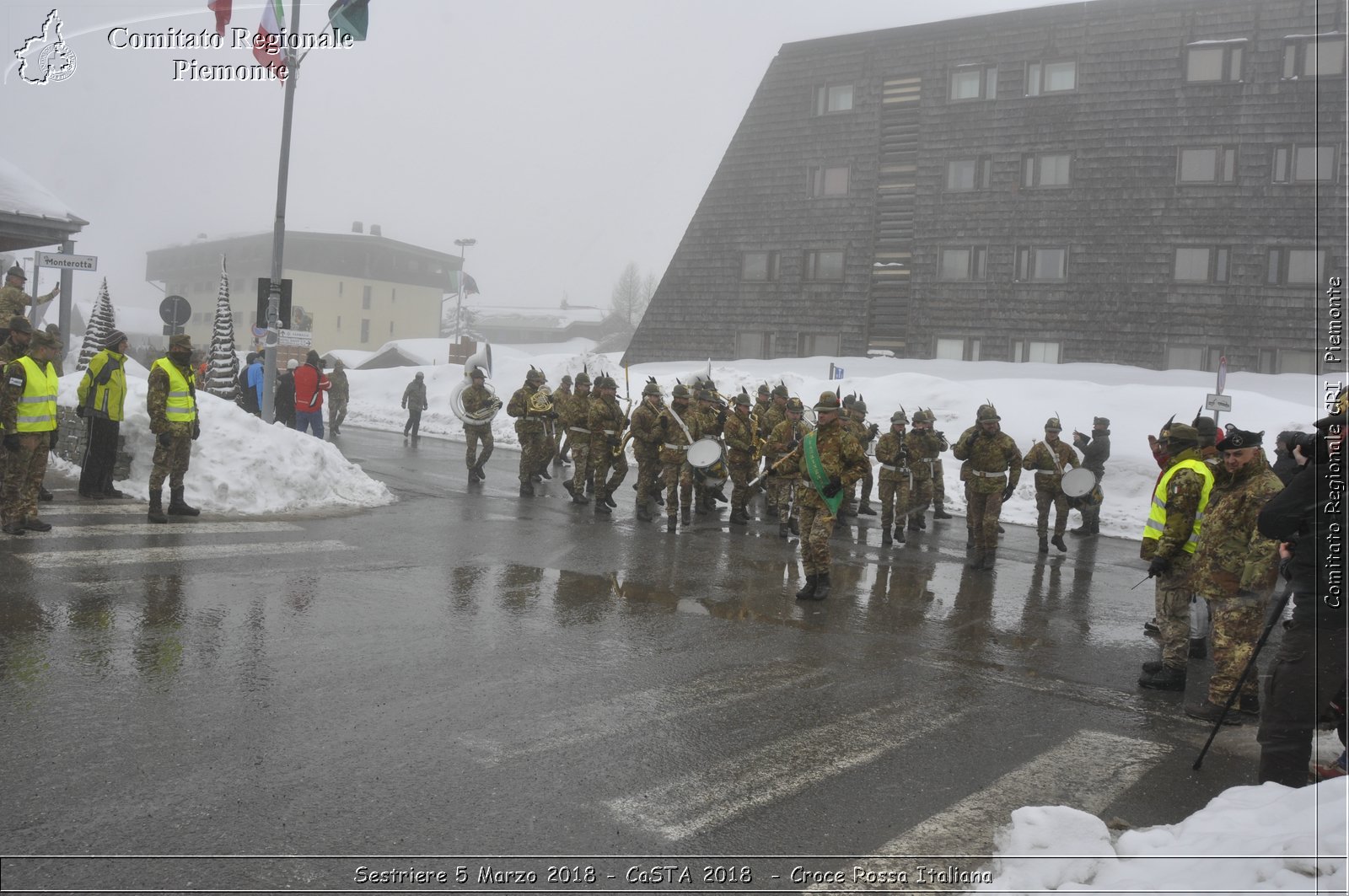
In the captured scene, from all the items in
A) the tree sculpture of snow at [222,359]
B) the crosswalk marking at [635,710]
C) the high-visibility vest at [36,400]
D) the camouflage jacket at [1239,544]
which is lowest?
the crosswalk marking at [635,710]

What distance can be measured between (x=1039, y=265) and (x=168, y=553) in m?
27.9

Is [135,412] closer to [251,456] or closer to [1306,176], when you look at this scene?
[251,456]

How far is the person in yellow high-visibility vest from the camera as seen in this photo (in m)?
9.28

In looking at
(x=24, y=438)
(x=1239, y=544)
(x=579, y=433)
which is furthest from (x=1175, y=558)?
(x=24, y=438)

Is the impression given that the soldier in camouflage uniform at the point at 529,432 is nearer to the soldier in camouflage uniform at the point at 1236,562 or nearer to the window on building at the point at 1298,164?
the soldier in camouflage uniform at the point at 1236,562

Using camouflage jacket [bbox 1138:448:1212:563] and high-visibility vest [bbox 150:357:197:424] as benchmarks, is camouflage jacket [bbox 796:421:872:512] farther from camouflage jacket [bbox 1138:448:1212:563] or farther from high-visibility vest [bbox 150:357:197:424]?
high-visibility vest [bbox 150:357:197:424]

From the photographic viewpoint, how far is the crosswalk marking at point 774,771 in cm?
432

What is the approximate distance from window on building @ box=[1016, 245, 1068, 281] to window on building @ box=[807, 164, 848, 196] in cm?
611

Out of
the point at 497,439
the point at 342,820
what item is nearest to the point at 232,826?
the point at 342,820

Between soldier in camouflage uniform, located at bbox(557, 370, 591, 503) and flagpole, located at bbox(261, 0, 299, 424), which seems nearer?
soldier in camouflage uniform, located at bbox(557, 370, 591, 503)

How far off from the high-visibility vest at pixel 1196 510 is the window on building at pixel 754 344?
2694 centimetres

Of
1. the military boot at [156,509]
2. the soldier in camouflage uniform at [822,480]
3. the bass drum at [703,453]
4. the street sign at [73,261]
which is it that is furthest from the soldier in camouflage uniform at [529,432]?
the street sign at [73,261]

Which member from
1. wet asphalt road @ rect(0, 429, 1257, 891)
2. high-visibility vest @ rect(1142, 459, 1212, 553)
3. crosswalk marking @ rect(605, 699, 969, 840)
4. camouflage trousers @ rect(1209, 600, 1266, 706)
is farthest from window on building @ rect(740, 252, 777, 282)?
crosswalk marking @ rect(605, 699, 969, 840)

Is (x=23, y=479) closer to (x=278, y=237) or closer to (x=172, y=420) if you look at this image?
(x=172, y=420)
